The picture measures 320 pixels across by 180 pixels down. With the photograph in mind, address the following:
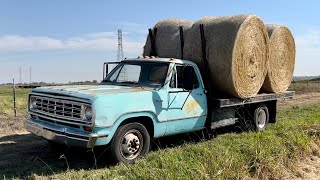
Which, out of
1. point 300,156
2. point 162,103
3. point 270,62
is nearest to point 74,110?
point 162,103

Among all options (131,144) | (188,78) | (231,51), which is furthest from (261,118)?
(131,144)

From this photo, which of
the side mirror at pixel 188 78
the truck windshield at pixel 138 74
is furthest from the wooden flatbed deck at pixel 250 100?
the truck windshield at pixel 138 74

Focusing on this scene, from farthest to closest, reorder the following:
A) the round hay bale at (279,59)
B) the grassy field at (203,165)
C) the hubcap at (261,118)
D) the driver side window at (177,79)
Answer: the round hay bale at (279,59) → the hubcap at (261,118) → the driver side window at (177,79) → the grassy field at (203,165)

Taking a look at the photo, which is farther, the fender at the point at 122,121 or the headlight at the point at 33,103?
the headlight at the point at 33,103

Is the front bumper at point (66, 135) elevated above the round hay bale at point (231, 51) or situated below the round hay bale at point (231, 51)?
below

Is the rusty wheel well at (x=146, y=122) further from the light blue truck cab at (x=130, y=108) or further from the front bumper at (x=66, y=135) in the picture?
the front bumper at (x=66, y=135)

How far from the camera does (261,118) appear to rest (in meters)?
10.2

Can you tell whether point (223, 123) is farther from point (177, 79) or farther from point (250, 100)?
point (177, 79)

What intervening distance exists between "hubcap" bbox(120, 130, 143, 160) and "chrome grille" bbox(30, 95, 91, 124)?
814 mm

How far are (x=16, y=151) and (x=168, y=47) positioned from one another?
424 centimetres

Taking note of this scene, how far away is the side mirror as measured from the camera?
7.63 meters

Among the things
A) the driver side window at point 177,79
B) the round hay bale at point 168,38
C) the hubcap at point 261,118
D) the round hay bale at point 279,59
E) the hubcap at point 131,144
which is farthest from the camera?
the round hay bale at point 279,59

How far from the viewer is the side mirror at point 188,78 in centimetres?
763

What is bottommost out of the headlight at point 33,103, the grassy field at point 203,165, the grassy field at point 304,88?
the grassy field at point 304,88
